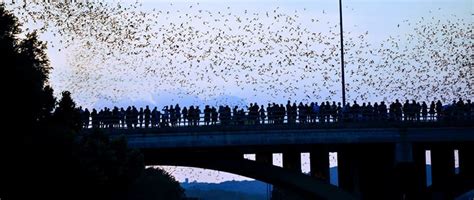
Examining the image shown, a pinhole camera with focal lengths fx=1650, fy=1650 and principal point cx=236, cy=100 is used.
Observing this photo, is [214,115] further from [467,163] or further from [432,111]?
[467,163]

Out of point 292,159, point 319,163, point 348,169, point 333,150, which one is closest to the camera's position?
point 333,150

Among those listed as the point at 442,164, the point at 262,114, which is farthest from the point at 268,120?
the point at 442,164

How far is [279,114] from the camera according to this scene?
286 ft

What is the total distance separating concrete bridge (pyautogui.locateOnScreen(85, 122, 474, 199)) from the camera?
8650 centimetres

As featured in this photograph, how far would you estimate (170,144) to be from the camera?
280 ft

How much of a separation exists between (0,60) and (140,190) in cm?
8299

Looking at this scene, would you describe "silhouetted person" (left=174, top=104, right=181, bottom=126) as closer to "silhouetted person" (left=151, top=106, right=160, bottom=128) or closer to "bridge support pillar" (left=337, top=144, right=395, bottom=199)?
"silhouetted person" (left=151, top=106, right=160, bottom=128)

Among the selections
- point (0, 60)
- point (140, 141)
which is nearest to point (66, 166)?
point (0, 60)

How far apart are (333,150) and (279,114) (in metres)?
7.00

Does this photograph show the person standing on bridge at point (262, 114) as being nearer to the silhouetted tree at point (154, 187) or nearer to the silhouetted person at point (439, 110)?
the silhouetted person at point (439, 110)

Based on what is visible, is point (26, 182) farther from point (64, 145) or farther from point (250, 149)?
point (250, 149)

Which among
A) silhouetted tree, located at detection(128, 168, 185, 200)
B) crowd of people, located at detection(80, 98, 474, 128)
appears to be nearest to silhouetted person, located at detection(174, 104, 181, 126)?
crowd of people, located at detection(80, 98, 474, 128)

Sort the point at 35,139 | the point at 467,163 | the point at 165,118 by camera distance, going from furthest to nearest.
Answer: the point at 467,163 → the point at 165,118 → the point at 35,139

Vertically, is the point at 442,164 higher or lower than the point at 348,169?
higher
